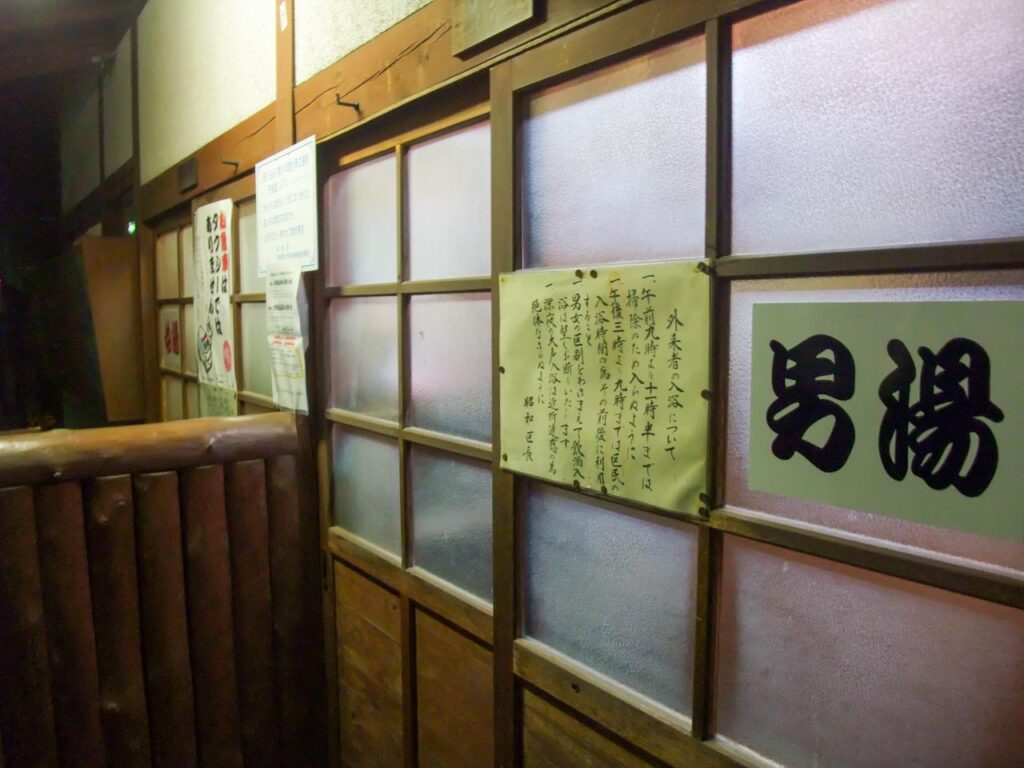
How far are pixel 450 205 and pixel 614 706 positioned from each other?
1739mm

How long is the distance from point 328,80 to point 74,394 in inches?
245

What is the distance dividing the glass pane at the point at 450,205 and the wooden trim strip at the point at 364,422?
24.6 inches

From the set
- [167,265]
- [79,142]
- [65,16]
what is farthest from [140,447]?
[79,142]

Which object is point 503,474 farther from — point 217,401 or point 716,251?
point 217,401

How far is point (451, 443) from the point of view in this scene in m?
2.54

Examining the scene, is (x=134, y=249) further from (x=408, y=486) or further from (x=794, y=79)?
(x=794, y=79)

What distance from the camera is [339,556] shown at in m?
3.34

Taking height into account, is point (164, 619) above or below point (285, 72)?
below

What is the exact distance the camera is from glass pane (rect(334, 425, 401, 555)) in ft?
9.82

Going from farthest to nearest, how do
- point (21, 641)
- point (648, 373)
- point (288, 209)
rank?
point (288, 209), point (21, 641), point (648, 373)

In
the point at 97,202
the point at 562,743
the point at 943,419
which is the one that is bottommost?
the point at 562,743

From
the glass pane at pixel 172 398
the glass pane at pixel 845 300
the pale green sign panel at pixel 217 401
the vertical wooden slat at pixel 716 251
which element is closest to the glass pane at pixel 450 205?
the vertical wooden slat at pixel 716 251

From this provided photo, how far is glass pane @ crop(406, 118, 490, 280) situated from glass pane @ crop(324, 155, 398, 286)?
14 centimetres

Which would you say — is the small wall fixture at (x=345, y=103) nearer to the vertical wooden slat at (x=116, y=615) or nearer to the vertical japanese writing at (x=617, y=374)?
the vertical japanese writing at (x=617, y=374)
